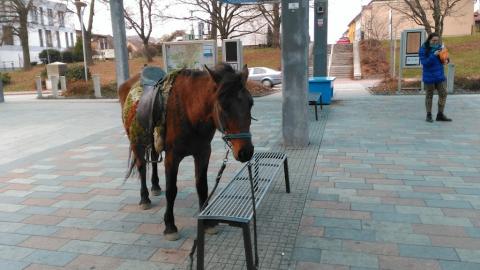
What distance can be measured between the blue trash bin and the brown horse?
8864mm

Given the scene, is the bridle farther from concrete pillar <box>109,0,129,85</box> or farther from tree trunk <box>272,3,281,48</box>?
tree trunk <box>272,3,281,48</box>

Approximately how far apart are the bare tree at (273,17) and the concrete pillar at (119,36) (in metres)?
19.5

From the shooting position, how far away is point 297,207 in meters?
4.60

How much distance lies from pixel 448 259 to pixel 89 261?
2905 millimetres

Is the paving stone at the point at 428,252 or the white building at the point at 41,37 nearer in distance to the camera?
the paving stone at the point at 428,252

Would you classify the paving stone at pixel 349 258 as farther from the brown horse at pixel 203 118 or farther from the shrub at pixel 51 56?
the shrub at pixel 51 56

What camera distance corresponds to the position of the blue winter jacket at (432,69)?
894 cm

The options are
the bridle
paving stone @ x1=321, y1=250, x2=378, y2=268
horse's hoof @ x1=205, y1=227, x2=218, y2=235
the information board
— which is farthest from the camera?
the information board

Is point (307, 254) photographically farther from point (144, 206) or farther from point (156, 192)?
point (156, 192)

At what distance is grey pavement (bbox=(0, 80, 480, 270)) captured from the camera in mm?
3539

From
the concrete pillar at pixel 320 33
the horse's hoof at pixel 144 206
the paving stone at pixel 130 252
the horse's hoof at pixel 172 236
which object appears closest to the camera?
the paving stone at pixel 130 252

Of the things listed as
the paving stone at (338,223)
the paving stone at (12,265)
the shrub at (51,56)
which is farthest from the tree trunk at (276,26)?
the paving stone at (12,265)

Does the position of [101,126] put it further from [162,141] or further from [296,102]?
[162,141]

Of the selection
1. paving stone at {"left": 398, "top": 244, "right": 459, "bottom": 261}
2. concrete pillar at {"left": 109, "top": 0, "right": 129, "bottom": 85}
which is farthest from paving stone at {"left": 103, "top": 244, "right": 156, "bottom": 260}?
concrete pillar at {"left": 109, "top": 0, "right": 129, "bottom": 85}
